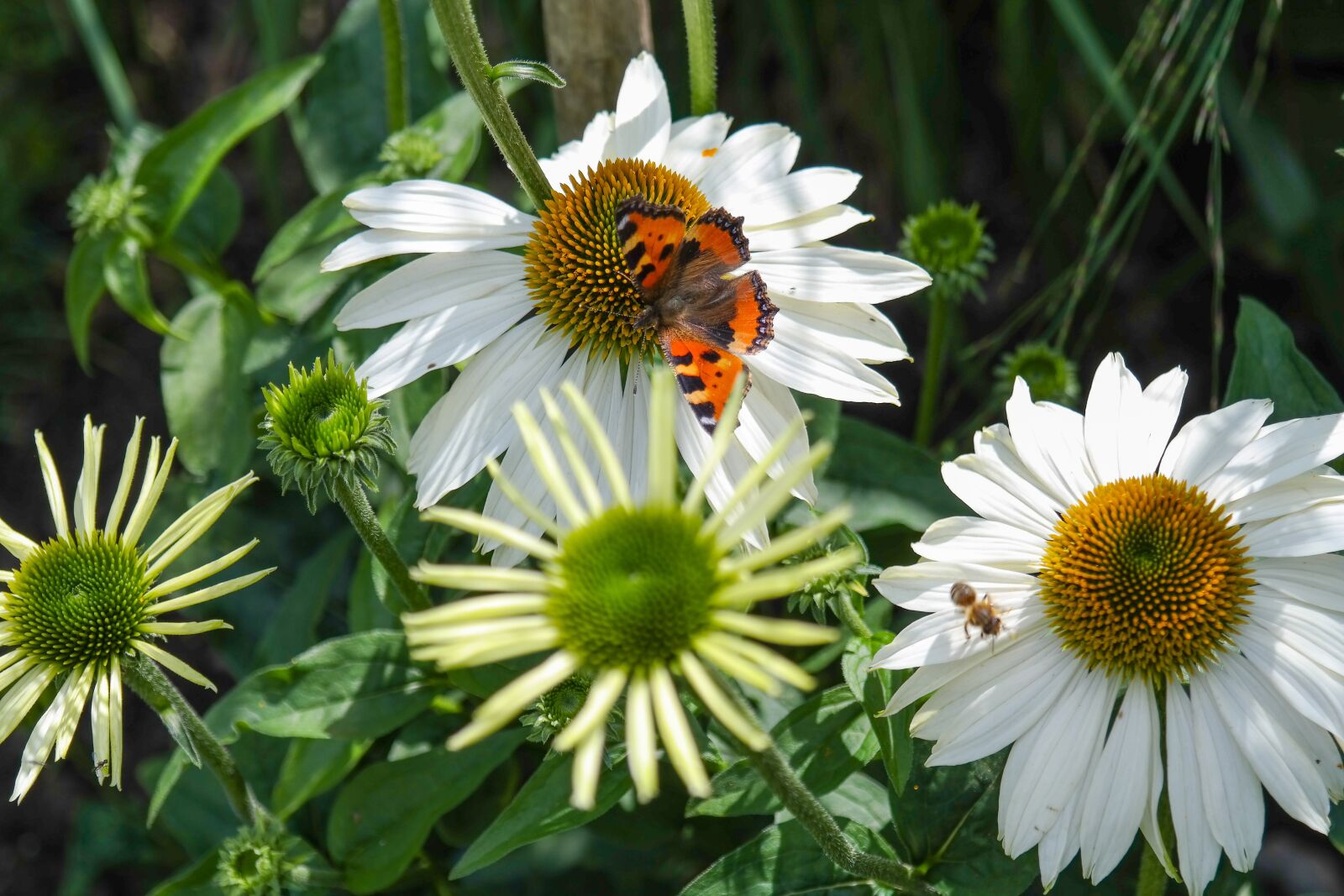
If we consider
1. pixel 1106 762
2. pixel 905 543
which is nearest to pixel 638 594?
pixel 1106 762

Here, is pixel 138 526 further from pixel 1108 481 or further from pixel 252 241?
pixel 252 241

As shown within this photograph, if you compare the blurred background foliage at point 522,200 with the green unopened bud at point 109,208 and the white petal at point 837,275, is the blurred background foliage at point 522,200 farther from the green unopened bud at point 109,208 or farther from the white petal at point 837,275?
the white petal at point 837,275

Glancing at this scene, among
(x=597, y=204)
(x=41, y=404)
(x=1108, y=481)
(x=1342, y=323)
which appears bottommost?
(x=1108, y=481)

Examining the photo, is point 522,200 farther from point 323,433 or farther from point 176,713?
point 176,713

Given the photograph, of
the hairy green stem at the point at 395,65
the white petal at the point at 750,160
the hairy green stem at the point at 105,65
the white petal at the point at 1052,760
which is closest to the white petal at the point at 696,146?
the white petal at the point at 750,160

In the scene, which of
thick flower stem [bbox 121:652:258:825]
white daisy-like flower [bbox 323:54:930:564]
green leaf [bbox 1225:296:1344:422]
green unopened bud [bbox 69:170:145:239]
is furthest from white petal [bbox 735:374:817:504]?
green unopened bud [bbox 69:170:145:239]

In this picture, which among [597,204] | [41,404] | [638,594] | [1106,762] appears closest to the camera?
[638,594]

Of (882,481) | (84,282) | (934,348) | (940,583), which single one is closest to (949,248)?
(934,348)
